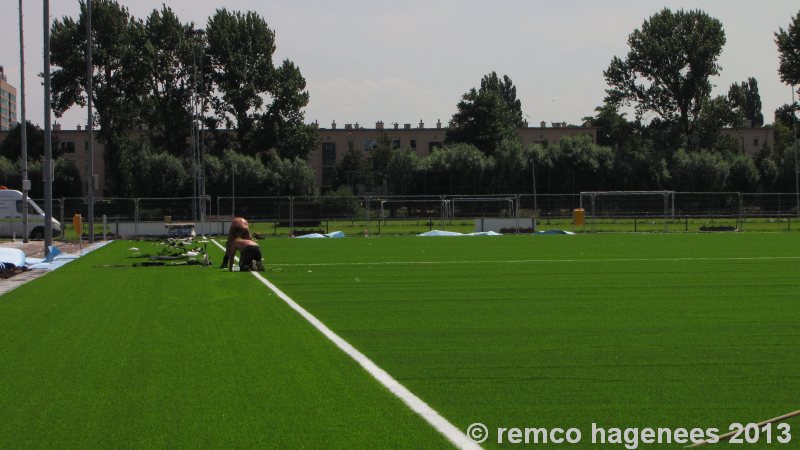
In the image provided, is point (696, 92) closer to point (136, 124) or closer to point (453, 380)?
point (136, 124)

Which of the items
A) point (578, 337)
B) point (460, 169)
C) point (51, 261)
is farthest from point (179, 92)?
point (578, 337)

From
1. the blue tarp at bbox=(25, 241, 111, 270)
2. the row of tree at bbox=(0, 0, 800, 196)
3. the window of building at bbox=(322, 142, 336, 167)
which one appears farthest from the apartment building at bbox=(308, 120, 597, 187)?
the blue tarp at bbox=(25, 241, 111, 270)

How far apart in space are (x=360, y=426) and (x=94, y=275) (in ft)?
57.4

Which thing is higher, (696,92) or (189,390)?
(696,92)

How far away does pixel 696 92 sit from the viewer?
96125mm

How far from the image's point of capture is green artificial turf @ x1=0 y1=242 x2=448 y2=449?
6.39m

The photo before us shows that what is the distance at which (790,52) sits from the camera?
9206 centimetres

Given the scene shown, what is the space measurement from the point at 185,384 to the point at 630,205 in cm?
5387

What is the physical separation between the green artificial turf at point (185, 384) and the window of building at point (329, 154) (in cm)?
11490

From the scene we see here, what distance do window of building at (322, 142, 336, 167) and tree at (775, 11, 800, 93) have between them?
59.2 m

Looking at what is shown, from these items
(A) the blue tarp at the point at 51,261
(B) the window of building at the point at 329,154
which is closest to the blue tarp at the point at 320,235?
(A) the blue tarp at the point at 51,261

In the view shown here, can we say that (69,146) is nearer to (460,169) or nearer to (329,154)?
(329,154)

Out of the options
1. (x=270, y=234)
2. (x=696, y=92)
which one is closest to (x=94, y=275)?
(x=270, y=234)

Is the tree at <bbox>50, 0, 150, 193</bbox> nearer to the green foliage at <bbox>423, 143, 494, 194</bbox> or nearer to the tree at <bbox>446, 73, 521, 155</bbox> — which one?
the green foliage at <bbox>423, 143, 494, 194</bbox>
